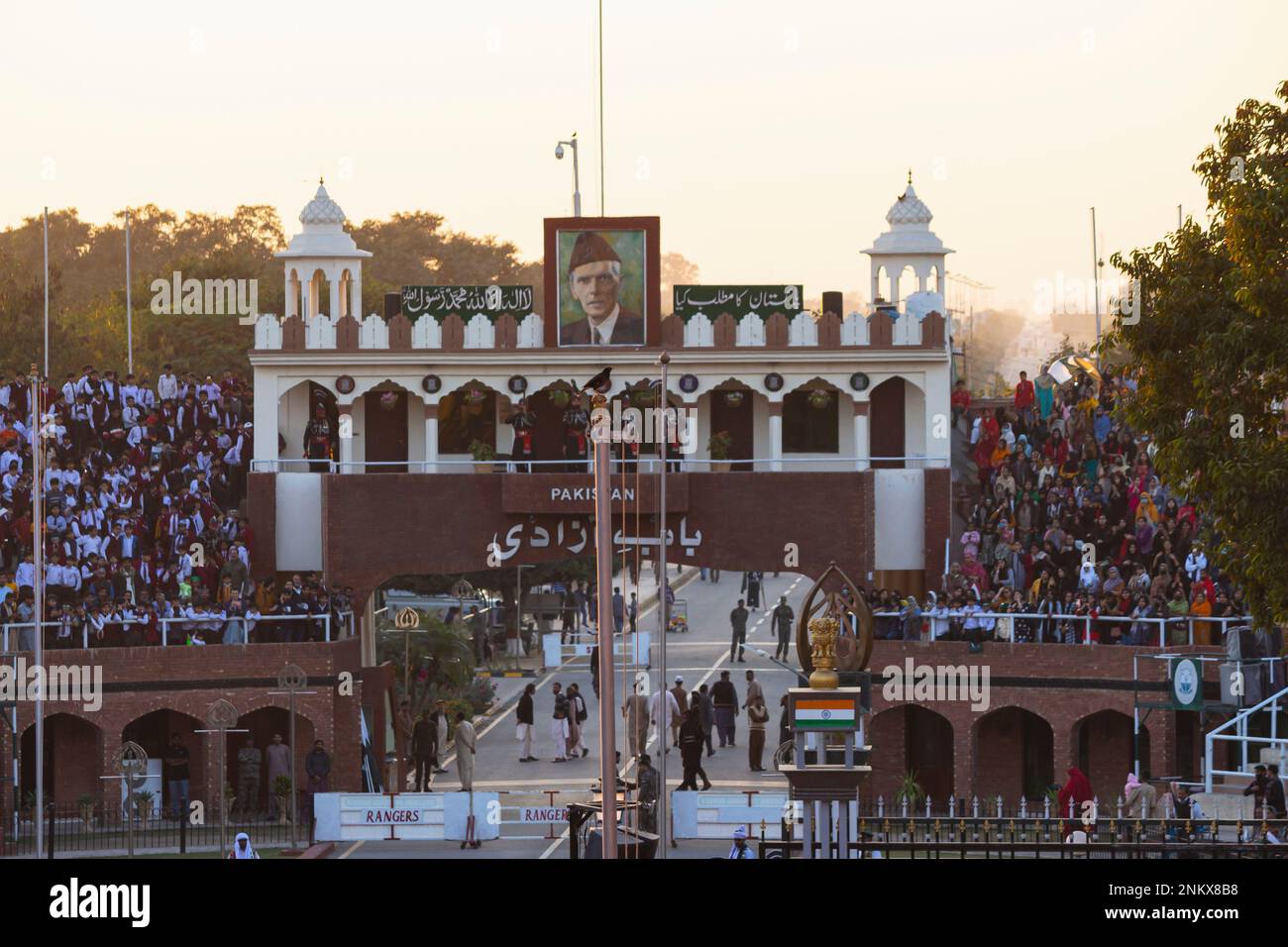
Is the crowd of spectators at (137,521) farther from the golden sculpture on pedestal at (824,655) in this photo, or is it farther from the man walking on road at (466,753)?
the golden sculpture on pedestal at (824,655)

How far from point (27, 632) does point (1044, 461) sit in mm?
19552

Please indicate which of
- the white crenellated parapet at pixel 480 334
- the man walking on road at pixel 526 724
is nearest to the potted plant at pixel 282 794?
the man walking on road at pixel 526 724

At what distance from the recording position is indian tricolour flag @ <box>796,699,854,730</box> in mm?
23891

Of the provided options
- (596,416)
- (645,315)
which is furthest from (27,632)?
(596,416)

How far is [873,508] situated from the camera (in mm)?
49594

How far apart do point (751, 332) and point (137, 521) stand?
1325 cm

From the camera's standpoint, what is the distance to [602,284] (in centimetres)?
5069

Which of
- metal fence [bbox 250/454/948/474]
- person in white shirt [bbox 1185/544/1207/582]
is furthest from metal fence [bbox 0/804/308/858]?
person in white shirt [bbox 1185/544/1207/582]

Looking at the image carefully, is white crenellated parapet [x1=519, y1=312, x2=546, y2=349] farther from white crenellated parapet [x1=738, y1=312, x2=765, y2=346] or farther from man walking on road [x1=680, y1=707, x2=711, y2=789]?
man walking on road [x1=680, y1=707, x2=711, y2=789]

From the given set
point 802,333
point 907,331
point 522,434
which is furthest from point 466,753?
point 907,331

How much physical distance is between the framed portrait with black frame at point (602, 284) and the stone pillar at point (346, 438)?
460 centimetres

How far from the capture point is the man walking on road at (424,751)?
149ft
